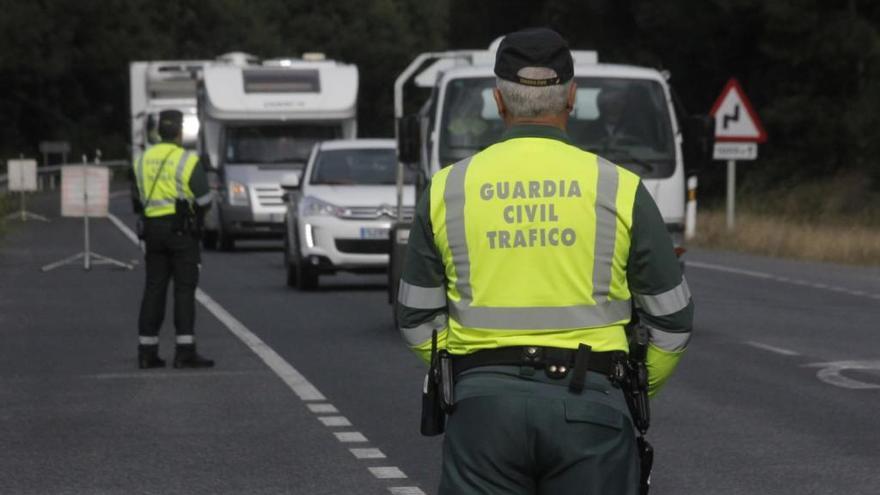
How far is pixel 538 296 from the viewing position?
498cm

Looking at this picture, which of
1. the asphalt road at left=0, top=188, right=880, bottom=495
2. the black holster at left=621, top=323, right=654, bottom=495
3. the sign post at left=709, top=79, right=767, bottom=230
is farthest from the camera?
the sign post at left=709, top=79, right=767, bottom=230

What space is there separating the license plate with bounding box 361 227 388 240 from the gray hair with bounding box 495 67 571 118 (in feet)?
61.6

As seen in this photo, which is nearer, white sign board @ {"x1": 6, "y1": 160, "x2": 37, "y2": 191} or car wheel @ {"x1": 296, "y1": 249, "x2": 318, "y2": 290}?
car wheel @ {"x1": 296, "y1": 249, "x2": 318, "y2": 290}

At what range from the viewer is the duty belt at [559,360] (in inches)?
193

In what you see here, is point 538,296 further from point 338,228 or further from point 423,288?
point 338,228

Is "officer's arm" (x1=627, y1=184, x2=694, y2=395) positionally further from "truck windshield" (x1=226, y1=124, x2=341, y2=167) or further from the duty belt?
"truck windshield" (x1=226, y1=124, x2=341, y2=167)

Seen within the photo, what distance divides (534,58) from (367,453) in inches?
228

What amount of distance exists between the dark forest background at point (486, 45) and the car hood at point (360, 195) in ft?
84.9

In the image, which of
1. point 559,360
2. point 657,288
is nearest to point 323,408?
point 657,288

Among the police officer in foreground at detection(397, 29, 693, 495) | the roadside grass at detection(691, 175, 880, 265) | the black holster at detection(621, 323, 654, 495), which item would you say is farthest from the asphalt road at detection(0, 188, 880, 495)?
the roadside grass at detection(691, 175, 880, 265)

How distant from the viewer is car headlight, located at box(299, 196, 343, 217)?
954 inches

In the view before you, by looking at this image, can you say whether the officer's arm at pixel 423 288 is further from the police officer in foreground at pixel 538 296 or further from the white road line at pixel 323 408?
the white road line at pixel 323 408

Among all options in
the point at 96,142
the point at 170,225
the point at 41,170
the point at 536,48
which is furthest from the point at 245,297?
the point at 96,142

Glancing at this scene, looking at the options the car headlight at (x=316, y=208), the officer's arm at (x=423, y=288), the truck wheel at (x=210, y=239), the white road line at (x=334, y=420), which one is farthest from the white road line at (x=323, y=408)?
the truck wheel at (x=210, y=239)
